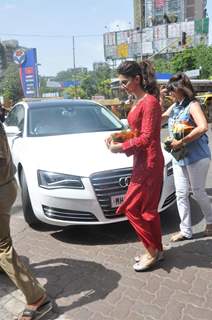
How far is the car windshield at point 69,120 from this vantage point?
18.9 feet

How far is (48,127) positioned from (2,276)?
2.51 meters

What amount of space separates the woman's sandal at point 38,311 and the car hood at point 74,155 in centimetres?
155

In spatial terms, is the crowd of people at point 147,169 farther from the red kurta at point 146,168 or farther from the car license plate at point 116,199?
the car license plate at point 116,199

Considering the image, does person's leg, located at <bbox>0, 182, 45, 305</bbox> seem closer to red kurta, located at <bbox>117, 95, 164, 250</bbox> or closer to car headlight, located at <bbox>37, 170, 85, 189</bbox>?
red kurta, located at <bbox>117, 95, 164, 250</bbox>

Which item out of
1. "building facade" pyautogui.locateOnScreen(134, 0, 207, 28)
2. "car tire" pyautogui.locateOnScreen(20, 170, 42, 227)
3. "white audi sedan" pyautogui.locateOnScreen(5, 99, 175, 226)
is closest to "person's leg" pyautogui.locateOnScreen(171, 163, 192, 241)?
"white audi sedan" pyautogui.locateOnScreen(5, 99, 175, 226)

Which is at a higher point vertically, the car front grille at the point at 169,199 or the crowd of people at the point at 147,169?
the crowd of people at the point at 147,169

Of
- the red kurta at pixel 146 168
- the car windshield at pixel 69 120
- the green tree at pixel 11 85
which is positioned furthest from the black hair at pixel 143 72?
the green tree at pixel 11 85

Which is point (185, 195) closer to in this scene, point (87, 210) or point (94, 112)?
point (87, 210)

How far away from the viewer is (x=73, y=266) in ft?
13.0

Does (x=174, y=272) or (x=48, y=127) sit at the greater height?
(x=48, y=127)

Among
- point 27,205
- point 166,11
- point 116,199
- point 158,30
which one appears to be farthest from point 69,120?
point 166,11

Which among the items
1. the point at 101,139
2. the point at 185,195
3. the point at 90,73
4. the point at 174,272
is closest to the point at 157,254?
the point at 174,272

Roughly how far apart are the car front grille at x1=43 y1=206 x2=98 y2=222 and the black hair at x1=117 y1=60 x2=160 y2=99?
1537 mm

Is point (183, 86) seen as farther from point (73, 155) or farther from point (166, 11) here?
point (166, 11)
